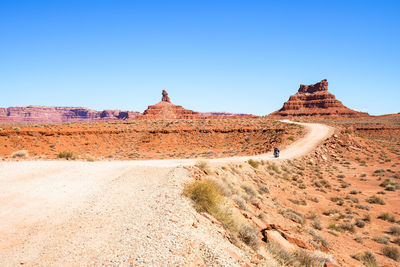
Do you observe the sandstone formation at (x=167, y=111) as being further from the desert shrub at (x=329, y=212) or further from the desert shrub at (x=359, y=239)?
the desert shrub at (x=359, y=239)

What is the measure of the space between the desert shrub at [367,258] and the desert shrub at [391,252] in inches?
50.0

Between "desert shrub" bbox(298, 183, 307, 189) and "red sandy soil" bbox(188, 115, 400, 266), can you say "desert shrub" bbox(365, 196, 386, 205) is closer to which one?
"red sandy soil" bbox(188, 115, 400, 266)

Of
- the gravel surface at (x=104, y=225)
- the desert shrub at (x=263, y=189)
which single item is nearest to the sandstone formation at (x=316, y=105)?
the desert shrub at (x=263, y=189)

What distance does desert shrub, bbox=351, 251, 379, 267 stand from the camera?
27.9 ft

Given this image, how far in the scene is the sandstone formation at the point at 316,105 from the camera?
5354 inches

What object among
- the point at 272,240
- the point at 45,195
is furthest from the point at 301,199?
the point at 45,195

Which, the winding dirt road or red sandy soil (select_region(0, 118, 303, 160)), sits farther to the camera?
red sandy soil (select_region(0, 118, 303, 160))

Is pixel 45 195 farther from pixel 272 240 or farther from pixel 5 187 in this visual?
pixel 272 240

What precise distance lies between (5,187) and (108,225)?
5.50m

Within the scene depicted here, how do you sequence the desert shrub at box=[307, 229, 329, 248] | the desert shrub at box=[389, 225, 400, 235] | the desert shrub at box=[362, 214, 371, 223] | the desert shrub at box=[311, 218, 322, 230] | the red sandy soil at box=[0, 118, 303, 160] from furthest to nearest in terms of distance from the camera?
the red sandy soil at box=[0, 118, 303, 160], the desert shrub at box=[362, 214, 371, 223], the desert shrub at box=[389, 225, 400, 235], the desert shrub at box=[311, 218, 322, 230], the desert shrub at box=[307, 229, 329, 248]

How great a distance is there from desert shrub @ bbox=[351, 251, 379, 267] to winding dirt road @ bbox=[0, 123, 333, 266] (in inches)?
253

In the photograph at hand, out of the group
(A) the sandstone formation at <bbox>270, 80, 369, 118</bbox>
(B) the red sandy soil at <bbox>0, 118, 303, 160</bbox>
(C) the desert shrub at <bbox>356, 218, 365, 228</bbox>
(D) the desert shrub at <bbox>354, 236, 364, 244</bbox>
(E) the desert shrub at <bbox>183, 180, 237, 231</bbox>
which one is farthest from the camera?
(A) the sandstone formation at <bbox>270, 80, 369, 118</bbox>

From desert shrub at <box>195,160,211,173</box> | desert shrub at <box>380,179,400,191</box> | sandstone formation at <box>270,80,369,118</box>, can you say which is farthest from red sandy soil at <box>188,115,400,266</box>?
sandstone formation at <box>270,80,369,118</box>

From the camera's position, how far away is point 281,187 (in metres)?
16.7
